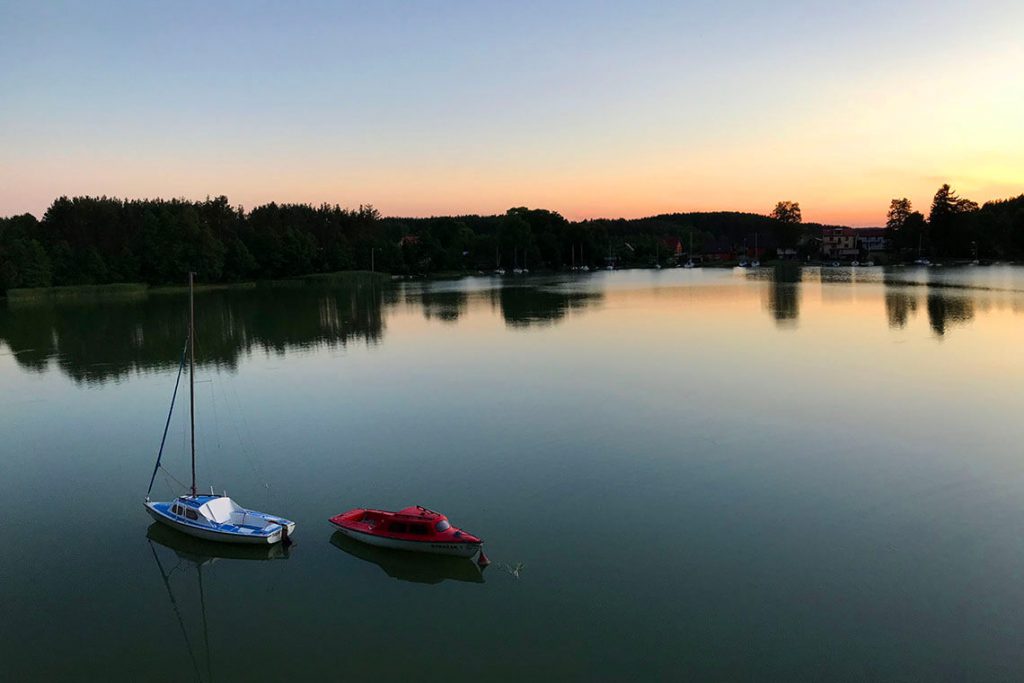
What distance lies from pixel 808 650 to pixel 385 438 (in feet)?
50.7

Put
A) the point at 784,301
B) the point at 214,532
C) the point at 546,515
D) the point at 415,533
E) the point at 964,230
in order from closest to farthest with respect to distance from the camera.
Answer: the point at 415,533 → the point at 214,532 → the point at 546,515 → the point at 784,301 → the point at 964,230

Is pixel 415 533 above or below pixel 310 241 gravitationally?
below

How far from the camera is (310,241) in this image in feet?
408

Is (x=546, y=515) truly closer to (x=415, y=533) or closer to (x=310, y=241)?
(x=415, y=533)

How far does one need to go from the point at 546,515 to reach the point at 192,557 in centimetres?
789

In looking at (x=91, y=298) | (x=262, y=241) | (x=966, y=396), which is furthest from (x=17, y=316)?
(x=966, y=396)

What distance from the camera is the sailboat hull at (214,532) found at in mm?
15617

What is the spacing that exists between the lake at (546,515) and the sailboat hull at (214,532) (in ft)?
1.08

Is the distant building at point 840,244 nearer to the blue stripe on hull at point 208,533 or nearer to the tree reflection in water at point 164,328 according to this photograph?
the tree reflection in water at point 164,328

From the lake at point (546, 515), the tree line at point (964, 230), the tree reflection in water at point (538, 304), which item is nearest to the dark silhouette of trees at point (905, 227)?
the tree line at point (964, 230)

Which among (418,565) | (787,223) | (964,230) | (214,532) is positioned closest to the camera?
(418,565)

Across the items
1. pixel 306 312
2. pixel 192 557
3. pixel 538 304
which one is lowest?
pixel 192 557

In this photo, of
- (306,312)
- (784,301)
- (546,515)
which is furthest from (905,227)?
(546,515)

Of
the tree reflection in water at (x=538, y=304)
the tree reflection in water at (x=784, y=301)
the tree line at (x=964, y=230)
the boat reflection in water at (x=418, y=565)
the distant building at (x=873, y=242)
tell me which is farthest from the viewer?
the distant building at (x=873, y=242)
